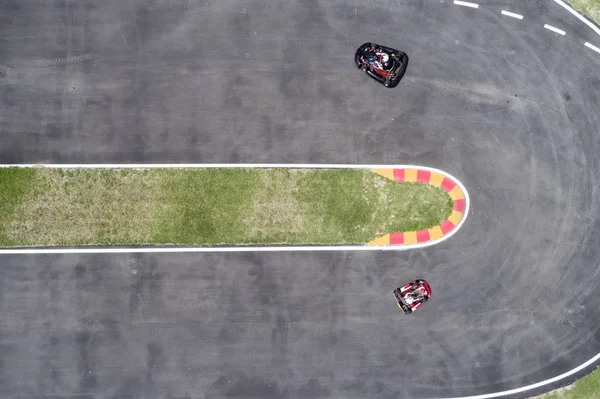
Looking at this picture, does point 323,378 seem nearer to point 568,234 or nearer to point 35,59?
point 568,234

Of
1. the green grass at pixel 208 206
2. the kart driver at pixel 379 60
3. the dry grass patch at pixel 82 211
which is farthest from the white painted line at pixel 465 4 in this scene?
the dry grass patch at pixel 82 211

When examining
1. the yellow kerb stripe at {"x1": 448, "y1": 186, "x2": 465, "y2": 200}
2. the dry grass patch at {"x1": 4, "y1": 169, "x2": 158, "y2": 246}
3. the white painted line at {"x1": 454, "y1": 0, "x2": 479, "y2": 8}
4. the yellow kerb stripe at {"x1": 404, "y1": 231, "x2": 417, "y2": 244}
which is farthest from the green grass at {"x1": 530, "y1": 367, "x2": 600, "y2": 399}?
the dry grass patch at {"x1": 4, "y1": 169, "x2": 158, "y2": 246}

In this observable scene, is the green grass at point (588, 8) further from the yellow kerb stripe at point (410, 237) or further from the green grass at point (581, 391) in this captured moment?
the green grass at point (581, 391)

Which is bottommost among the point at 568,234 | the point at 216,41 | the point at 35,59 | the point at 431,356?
the point at 431,356

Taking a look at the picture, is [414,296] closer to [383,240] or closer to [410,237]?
[410,237]

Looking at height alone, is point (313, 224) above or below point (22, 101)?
below

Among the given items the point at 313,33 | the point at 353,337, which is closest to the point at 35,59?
the point at 313,33
